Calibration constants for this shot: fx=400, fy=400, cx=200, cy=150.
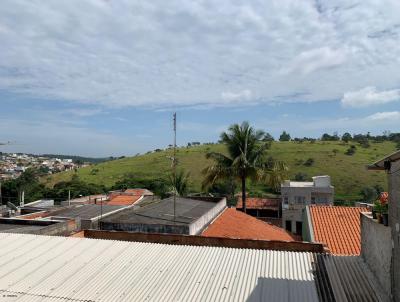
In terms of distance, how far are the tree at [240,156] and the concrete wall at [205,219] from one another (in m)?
3.19

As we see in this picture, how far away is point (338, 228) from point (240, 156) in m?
9.83

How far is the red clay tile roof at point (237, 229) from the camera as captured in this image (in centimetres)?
1838

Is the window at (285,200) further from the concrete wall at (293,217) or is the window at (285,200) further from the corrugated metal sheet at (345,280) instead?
the corrugated metal sheet at (345,280)

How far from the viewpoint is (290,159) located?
8750 centimetres

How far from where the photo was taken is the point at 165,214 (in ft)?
59.9

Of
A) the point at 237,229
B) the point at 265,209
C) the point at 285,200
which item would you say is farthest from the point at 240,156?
the point at 265,209

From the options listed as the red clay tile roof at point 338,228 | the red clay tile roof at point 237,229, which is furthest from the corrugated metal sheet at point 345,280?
the red clay tile roof at point 237,229

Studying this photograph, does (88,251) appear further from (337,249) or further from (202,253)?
(337,249)

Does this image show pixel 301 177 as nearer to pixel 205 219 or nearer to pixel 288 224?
pixel 288 224

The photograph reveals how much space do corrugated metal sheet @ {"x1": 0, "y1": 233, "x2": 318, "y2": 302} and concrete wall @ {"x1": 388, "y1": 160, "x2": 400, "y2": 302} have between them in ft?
5.00

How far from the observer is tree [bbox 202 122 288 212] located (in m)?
26.6

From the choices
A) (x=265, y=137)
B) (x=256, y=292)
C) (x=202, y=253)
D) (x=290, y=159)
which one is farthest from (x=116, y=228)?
(x=290, y=159)

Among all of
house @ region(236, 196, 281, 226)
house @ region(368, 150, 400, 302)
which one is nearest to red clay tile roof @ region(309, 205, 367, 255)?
house @ region(368, 150, 400, 302)

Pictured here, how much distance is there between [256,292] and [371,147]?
306 feet
